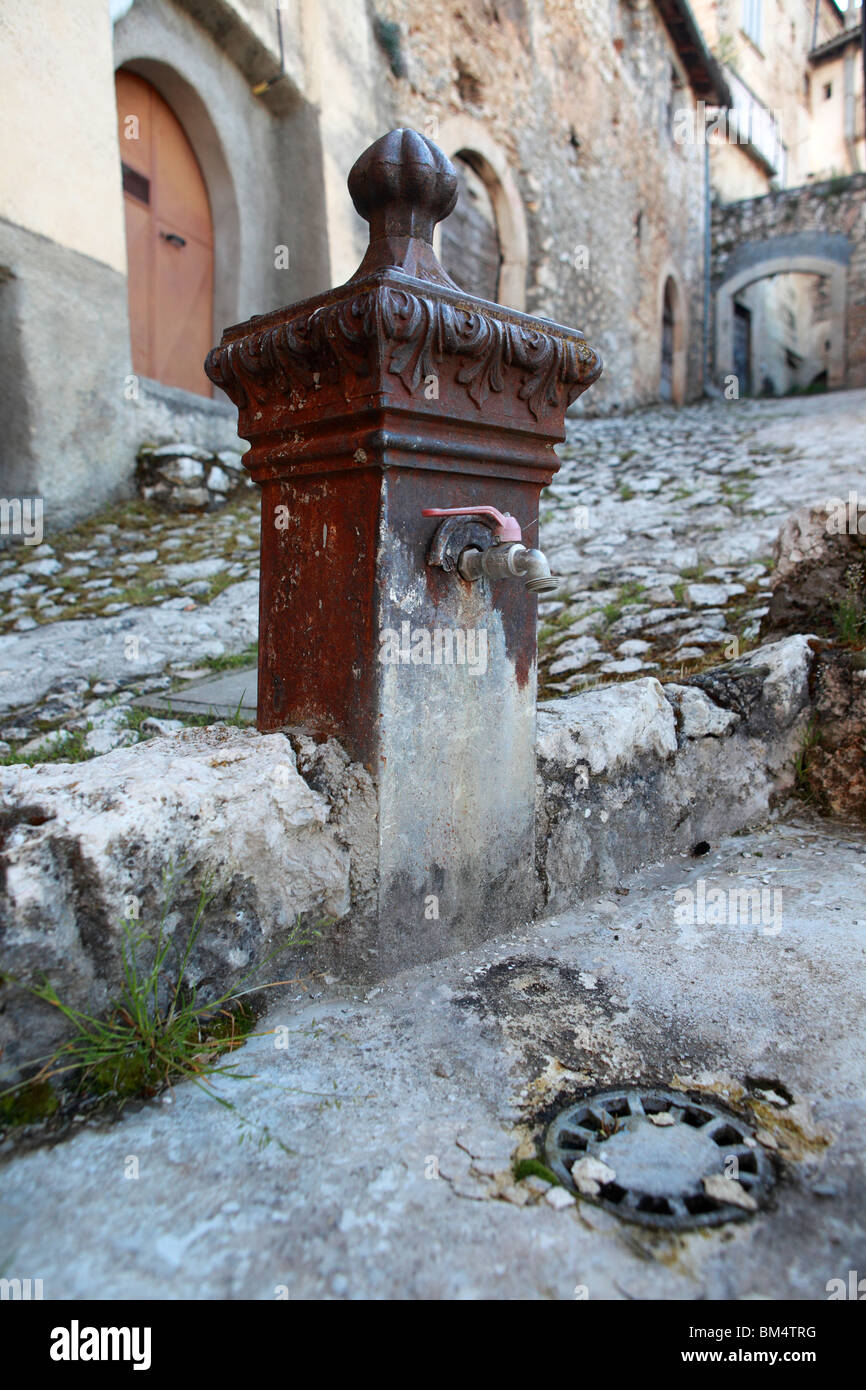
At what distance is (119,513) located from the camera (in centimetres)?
574

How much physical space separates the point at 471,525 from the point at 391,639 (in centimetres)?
29

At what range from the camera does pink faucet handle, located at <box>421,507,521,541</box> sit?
5.45ft

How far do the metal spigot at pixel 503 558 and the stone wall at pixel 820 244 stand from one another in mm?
15104

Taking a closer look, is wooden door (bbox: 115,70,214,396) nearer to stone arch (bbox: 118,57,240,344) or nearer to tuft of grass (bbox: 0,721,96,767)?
stone arch (bbox: 118,57,240,344)

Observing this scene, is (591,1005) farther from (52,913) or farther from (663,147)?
(663,147)

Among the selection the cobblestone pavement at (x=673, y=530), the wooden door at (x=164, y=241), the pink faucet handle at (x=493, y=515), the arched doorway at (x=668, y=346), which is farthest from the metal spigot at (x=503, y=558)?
the arched doorway at (x=668, y=346)

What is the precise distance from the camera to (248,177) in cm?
761

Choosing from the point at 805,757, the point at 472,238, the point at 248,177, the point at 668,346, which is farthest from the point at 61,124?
the point at 668,346

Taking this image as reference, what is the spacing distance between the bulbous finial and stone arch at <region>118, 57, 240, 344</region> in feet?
20.7

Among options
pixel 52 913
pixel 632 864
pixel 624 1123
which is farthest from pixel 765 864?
pixel 52 913

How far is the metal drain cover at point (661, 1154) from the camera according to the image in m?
1.16
